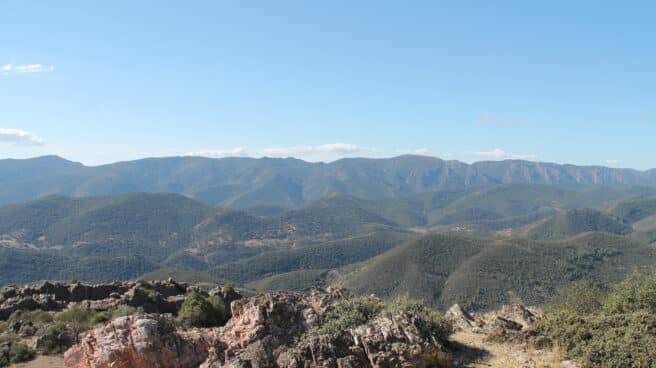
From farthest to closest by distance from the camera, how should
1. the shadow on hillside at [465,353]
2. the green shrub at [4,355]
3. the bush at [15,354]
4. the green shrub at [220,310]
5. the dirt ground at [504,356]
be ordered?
1. the green shrub at [220,310]
2. the bush at [15,354]
3. the green shrub at [4,355]
4. the shadow on hillside at [465,353]
5. the dirt ground at [504,356]

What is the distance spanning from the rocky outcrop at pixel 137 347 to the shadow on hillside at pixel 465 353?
12.5 meters

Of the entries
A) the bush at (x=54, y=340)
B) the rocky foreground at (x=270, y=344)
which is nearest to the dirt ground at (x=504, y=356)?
the rocky foreground at (x=270, y=344)

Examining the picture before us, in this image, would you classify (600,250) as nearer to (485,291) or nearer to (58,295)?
(485,291)

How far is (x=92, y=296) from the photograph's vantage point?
44469 millimetres

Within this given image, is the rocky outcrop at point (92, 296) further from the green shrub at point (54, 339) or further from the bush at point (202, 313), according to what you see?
the green shrub at point (54, 339)

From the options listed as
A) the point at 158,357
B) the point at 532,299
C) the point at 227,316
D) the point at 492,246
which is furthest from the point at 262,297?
the point at 492,246

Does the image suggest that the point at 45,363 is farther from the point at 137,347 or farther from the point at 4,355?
the point at 137,347

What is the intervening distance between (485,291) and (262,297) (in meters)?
130

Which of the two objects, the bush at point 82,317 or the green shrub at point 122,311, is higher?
the green shrub at point 122,311

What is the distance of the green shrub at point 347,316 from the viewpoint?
790 inches

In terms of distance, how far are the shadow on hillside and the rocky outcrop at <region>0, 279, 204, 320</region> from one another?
24.3m

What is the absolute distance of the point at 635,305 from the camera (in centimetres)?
2570

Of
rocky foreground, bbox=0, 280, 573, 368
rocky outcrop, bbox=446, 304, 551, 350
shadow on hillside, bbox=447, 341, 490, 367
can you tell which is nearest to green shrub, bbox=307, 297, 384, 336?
rocky foreground, bbox=0, 280, 573, 368

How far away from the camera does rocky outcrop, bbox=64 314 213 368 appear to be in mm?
19000
